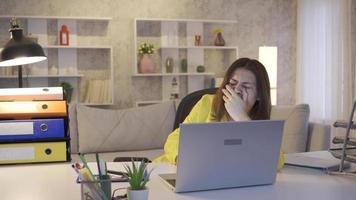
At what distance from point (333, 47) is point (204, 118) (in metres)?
3.50

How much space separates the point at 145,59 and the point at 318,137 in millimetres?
2096

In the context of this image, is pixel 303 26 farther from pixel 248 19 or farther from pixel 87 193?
pixel 87 193

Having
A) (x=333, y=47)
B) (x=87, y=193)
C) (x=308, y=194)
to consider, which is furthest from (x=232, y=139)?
(x=333, y=47)

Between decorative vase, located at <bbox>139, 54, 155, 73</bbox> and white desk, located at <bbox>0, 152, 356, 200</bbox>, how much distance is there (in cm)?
332

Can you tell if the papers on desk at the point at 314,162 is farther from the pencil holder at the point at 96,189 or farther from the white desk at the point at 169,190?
the pencil holder at the point at 96,189

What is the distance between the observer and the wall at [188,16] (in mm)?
5086

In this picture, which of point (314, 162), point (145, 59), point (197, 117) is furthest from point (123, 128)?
point (314, 162)

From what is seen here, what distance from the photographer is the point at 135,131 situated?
4.25 metres

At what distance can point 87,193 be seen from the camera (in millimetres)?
1275

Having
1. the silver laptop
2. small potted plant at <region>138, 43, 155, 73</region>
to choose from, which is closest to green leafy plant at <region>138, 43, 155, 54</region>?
small potted plant at <region>138, 43, 155, 73</region>

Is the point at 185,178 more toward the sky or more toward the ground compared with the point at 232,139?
more toward the ground

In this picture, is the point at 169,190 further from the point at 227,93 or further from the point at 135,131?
the point at 135,131

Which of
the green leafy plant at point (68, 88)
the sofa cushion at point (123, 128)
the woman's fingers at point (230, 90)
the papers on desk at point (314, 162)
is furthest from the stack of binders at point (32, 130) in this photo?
the green leafy plant at point (68, 88)

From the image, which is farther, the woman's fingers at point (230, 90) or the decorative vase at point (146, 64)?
the decorative vase at point (146, 64)
